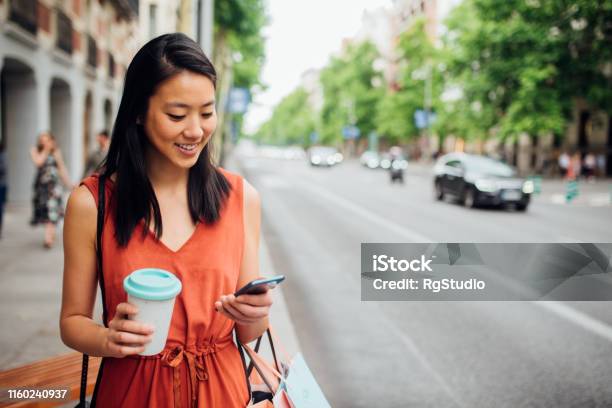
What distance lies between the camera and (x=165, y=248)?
1.69 meters

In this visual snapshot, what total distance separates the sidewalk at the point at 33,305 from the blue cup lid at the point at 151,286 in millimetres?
3085

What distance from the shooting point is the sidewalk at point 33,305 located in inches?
175

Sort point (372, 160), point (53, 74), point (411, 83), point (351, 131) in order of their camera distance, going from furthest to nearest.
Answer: point (351, 131) < point (411, 83) < point (372, 160) < point (53, 74)

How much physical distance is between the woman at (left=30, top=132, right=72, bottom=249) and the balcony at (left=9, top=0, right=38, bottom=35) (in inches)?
176

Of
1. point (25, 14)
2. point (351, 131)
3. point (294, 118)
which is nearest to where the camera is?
point (25, 14)

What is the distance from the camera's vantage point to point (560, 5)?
30078mm

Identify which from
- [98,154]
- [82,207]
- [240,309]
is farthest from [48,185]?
[240,309]

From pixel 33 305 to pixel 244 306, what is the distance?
4.77 m

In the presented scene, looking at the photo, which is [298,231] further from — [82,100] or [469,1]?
[469,1]

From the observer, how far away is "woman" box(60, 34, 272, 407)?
5.40 feet

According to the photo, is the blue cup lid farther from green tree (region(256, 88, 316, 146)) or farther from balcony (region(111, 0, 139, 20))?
green tree (region(256, 88, 316, 146))

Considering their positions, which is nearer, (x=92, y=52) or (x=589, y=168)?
(x=92, y=52)

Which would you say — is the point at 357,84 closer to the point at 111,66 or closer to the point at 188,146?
the point at 111,66

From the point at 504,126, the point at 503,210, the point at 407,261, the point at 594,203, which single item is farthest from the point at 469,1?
the point at 407,261
